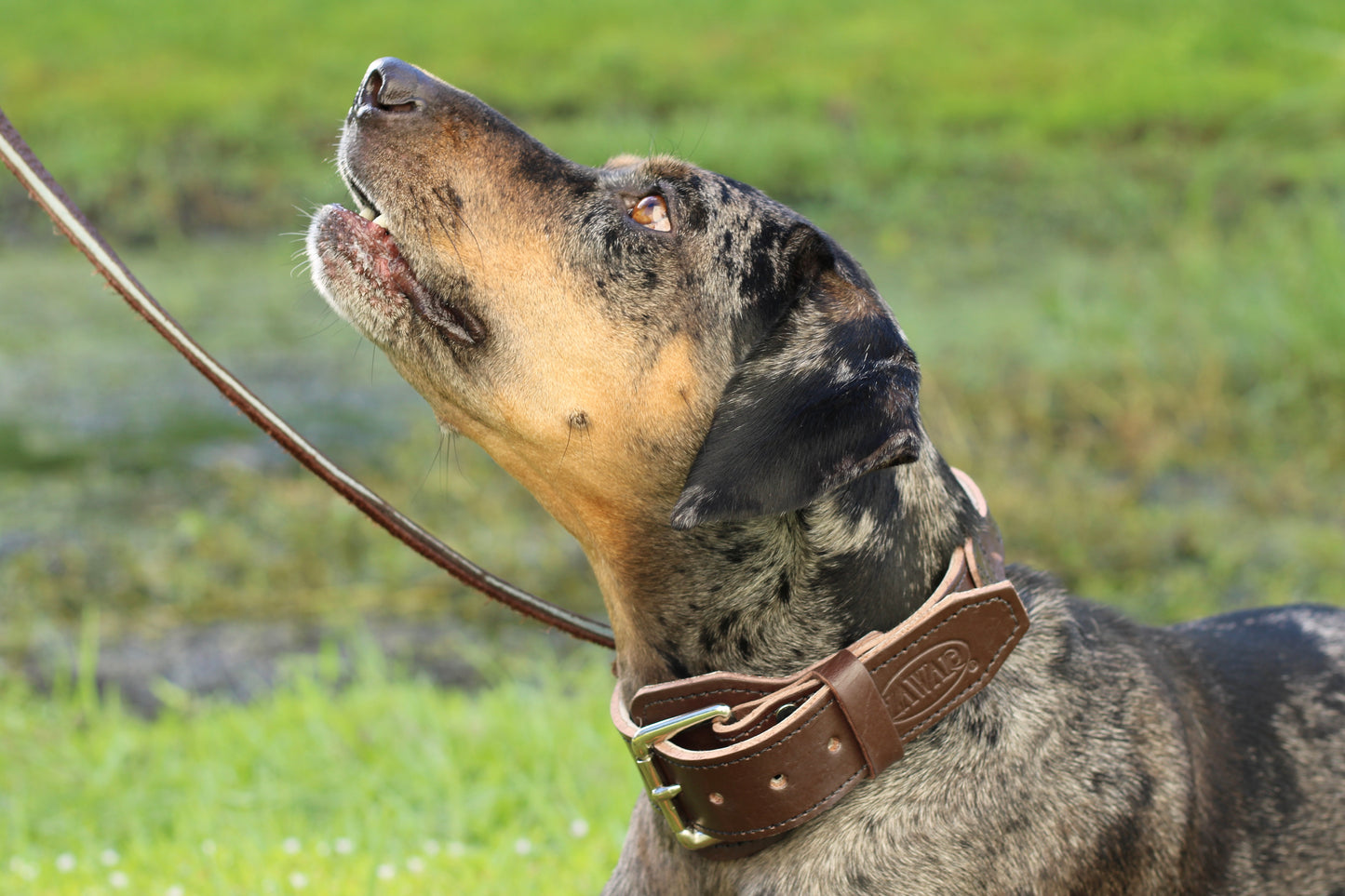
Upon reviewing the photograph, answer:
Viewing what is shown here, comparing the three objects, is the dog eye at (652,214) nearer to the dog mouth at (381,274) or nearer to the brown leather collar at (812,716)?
the dog mouth at (381,274)

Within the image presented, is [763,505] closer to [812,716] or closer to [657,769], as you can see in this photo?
[812,716]

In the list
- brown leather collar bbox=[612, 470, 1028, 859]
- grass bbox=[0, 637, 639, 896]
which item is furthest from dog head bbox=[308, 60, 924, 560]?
grass bbox=[0, 637, 639, 896]

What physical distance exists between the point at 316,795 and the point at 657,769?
2449 mm

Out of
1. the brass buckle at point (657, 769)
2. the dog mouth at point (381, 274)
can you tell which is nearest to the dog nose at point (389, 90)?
the dog mouth at point (381, 274)

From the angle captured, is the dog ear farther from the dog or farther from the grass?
the grass

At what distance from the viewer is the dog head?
276 centimetres

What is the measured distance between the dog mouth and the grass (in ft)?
5.96

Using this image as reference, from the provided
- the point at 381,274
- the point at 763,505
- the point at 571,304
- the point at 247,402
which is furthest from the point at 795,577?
the point at 247,402

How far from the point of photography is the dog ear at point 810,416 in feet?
8.08

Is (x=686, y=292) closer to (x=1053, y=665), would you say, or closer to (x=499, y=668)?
(x=1053, y=665)

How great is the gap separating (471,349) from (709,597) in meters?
0.71

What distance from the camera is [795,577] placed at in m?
2.69

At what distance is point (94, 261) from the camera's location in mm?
2814

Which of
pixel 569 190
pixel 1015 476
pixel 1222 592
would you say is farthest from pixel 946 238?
pixel 569 190
